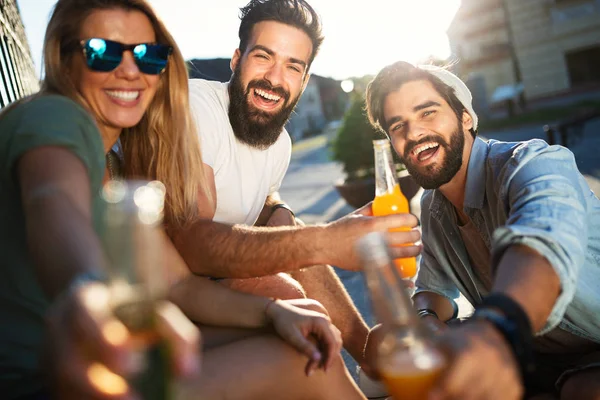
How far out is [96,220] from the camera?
1516 millimetres

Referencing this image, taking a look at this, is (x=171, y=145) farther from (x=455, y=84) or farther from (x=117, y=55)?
(x=455, y=84)

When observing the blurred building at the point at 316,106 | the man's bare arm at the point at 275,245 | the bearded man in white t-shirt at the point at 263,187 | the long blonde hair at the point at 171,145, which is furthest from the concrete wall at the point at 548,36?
the man's bare arm at the point at 275,245

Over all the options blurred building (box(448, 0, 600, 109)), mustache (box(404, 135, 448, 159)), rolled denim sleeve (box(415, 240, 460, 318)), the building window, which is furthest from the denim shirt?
the building window

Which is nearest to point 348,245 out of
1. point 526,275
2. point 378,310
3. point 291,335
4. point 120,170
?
point 291,335

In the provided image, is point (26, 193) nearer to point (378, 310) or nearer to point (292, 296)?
point (378, 310)

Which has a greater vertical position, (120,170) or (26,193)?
(26,193)

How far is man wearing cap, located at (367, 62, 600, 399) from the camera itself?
148 centimetres

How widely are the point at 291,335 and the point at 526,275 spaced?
30.4 inches

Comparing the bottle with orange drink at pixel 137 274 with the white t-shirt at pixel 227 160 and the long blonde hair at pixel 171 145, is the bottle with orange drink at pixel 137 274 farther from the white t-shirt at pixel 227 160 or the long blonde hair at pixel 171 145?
the white t-shirt at pixel 227 160

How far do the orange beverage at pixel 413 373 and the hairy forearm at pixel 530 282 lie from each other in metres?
0.43

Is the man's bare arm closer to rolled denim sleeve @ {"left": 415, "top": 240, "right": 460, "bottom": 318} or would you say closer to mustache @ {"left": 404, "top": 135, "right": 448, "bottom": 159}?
mustache @ {"left": 404, "top": 135, "right": 448, "bottom": 159}

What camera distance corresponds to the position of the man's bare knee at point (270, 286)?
8.60ft

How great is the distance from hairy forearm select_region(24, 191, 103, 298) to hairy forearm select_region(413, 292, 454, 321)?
2.02 meters

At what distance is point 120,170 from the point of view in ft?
8.97
